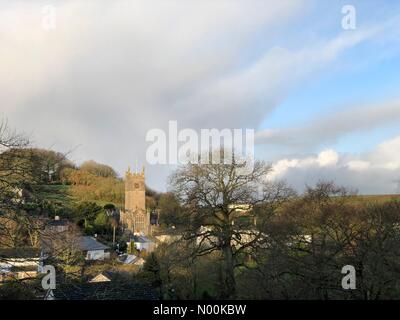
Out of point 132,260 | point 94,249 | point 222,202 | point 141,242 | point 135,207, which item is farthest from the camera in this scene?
point 135,207

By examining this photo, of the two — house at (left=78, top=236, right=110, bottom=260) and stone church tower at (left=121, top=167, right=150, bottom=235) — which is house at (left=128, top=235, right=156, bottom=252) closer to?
house at (left=78, top=236, right=110, bottom=260)

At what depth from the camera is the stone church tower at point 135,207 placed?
6481cm

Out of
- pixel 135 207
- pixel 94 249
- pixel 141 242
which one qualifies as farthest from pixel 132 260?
pixel 135 207

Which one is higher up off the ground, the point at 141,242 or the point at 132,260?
the point at 132,260

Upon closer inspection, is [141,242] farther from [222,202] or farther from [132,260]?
[222,202]

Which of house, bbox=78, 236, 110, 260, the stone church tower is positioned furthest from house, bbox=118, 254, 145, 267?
the stone church tower

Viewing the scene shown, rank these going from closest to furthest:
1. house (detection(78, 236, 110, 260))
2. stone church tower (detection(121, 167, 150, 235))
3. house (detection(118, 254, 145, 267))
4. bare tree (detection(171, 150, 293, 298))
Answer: bare tree (detection(171, 150, 293, 298)), house (detection(118, 254, 145, 267)), house (detection(78, 236, 110, 260)), stone church tower (detection(121, 167, 150, 235))

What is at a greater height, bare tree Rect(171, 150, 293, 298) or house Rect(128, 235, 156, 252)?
bare tree Rect(171, 150, 293, 298)

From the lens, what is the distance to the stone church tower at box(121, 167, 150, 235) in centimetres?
6481

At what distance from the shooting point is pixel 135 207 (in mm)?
66125

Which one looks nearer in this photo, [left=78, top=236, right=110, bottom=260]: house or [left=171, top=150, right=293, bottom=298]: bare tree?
[left=171, top=150, right=293, bottom=298]: bare tree
